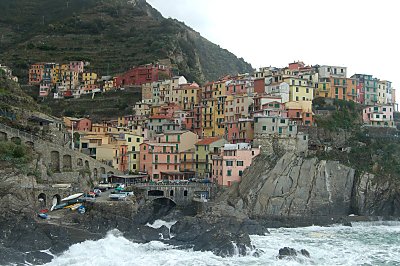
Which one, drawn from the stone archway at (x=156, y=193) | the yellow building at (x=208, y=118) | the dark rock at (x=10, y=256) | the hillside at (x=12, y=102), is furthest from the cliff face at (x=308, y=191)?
the dark rock at (x=10, y=256)

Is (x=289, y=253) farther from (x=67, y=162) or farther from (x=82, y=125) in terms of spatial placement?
(x=82, y=125)

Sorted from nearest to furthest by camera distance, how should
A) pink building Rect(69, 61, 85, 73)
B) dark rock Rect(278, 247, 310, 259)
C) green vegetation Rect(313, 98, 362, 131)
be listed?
dark rock Rect(278, 247, 310, 259) → green vegetation Rect(313, 98, 362, 131) → pink building Rect(69, 61, 85, 73)

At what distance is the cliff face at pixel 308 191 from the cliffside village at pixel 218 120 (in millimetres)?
3510

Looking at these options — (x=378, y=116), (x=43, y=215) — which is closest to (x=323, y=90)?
(x=378, y=116)

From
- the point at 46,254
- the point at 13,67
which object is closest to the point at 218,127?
the point at 46,254

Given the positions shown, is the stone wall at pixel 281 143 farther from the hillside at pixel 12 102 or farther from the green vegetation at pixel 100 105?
the green vegetation at pixel 100 105

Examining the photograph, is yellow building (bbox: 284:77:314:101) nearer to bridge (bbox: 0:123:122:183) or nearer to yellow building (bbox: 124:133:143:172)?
yellow building (bbox: 124:133:143:172)

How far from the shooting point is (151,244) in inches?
1982

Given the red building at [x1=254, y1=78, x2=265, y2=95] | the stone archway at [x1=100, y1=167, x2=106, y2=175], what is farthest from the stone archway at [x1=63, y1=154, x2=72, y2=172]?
the red building at [x1=254, y1=78, x2=265, y2=95]

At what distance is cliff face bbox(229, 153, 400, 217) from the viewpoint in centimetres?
6425

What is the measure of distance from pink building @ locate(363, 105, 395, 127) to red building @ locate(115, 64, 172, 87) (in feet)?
122

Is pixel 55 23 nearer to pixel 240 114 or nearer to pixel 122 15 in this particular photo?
pixel 122 15

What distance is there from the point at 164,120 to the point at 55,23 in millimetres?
71444

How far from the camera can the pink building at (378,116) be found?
272 ft
